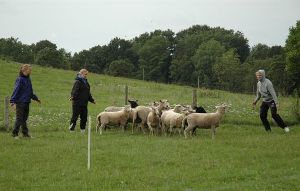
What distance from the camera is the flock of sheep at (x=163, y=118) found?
62.4 feet

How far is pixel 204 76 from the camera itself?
112 meters

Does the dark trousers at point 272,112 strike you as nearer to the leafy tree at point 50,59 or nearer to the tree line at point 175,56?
the tree line at point 175,56

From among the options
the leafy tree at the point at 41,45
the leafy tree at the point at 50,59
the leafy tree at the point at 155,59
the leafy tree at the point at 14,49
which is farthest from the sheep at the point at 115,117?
the leafy tree at the point at 155,59

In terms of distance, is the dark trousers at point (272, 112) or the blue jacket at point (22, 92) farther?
the dark trousers at point (272, 112)

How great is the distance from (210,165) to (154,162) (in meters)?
1.55

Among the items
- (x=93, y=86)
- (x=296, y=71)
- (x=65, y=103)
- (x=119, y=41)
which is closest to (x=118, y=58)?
(x=119, y=41)

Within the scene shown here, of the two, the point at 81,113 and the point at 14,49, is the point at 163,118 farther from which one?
the point at 14,49

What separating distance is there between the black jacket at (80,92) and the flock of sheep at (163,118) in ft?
3.95

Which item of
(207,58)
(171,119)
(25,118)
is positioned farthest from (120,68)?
(25,118)

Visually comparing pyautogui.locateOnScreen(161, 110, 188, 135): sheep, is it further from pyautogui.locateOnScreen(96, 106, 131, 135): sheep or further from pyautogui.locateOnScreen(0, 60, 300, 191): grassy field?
pyautogui.locateOnScreen(96, 106, 131, 135): sheep

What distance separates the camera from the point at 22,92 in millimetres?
17625

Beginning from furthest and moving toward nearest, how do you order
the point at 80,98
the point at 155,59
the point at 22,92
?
the point at 155,59 → the point at 80,98 → the point at 22,92

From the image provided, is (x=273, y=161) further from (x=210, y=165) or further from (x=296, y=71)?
(x=296, y=71)

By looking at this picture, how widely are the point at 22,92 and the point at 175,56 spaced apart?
109 m
